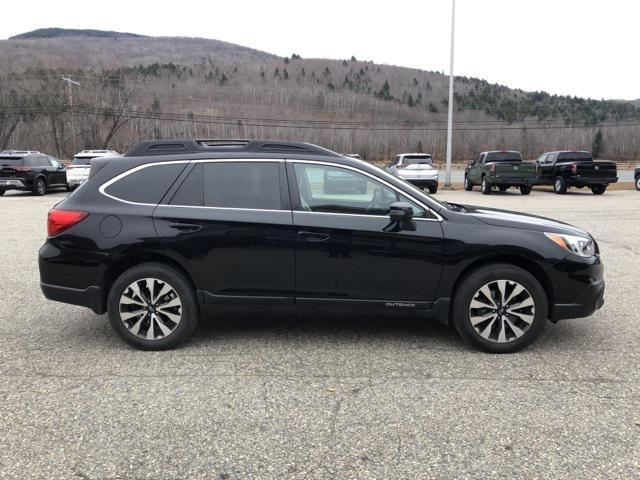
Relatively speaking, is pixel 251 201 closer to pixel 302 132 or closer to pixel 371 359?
pixel 371 359

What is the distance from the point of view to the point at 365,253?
4230 mm

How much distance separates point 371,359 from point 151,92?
107 metres

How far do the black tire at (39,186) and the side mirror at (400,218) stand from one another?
20.5m

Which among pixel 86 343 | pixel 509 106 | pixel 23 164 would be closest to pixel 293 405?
pixel 86 343

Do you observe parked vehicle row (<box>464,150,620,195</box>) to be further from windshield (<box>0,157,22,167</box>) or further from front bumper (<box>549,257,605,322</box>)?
windshield (<box>0,157,22,167</box>)

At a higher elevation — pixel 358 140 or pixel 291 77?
pixel 291 77

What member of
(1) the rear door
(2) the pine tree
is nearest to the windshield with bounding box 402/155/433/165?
(1) the rear door

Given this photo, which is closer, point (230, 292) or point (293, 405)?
point (293, 405)

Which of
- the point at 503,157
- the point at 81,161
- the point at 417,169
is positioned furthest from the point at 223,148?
the point at 81,161

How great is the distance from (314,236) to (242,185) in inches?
30.4

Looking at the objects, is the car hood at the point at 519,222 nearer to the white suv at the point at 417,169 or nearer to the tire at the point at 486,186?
the white suv at the point at 417,169

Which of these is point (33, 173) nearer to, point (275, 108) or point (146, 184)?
point (146, 184)

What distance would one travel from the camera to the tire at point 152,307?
14.0 feet

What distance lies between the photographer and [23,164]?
20.6 metres
